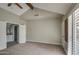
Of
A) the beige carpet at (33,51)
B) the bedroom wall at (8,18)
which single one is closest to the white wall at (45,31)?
the bedroom wall at (8,18)

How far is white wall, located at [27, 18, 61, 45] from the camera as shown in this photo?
7891 mm

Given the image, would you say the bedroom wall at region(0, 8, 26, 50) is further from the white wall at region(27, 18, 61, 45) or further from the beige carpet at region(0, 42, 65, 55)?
the white wall at region(27, 18, 61, 45)

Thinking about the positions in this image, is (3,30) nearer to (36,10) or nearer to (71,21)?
(36,10)

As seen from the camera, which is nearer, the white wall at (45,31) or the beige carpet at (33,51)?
the beige carpet at (33,51)

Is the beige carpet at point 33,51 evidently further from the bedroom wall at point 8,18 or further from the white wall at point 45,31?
the white wall at point 45,31

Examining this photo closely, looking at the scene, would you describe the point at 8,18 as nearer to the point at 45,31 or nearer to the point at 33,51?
the point at 33,51

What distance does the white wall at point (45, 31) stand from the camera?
7.89m

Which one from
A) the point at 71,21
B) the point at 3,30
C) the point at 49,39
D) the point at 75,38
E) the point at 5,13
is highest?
the point at 5,13

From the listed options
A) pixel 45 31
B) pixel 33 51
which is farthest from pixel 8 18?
pixel 45 31

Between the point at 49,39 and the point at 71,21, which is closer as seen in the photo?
the point at 71,21

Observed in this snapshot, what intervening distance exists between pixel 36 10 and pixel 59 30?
2.76 metres

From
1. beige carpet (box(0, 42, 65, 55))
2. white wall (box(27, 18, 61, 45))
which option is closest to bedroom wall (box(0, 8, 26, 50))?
beige carpet (box(0, 42, 65, 55))

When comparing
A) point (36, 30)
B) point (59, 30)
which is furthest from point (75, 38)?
point (36, 30)
